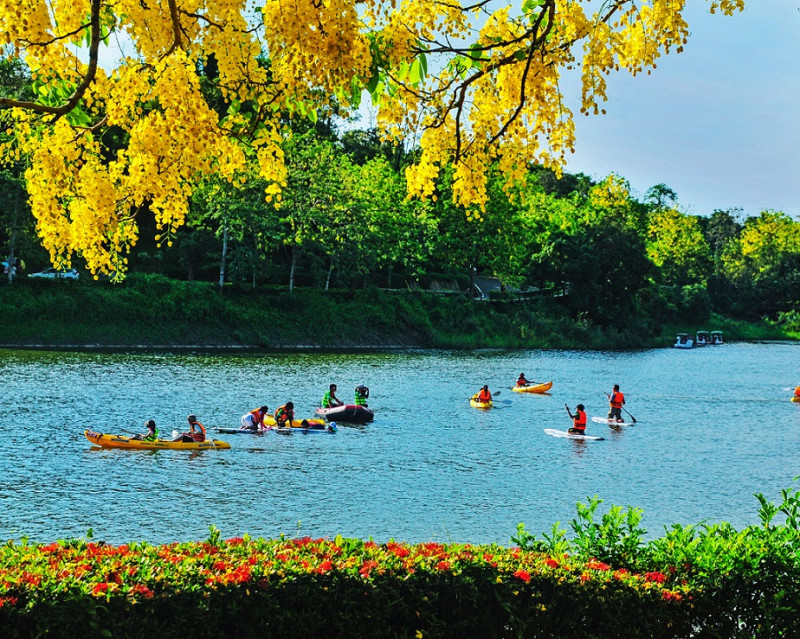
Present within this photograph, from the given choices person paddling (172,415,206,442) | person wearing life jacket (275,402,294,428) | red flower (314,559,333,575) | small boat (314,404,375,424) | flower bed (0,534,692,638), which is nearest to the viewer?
flower bed (0,534,692,638)

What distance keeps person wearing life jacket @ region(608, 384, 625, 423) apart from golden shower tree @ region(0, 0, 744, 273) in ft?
95.4

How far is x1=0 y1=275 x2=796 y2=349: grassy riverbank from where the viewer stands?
5916 cm

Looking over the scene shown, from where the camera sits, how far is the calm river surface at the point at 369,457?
21.2 m

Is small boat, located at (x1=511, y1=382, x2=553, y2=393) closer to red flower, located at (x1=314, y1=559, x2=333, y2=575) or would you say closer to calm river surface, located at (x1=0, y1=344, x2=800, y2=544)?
calm river surface, located at (x1=0, y1=344, x2=800, y2=544)

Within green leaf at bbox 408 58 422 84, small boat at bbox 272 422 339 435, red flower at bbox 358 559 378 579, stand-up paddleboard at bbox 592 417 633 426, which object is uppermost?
green leaf at bbox 408 58 422 84

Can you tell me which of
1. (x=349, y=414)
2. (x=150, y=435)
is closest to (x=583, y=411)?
(x=349, y=414)

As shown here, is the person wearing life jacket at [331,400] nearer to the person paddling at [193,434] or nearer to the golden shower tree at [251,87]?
the person paddling at [193,434]

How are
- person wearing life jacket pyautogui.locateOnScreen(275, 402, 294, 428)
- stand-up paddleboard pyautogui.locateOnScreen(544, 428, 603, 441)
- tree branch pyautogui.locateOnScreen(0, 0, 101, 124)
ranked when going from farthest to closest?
1. stand-up paddleboard pyautogui.locateOnScreen(544, 428, 603, 441)
2. person wearing life jacket pyautogui.locateOnScreen(275, 402, 294, 428)
3. tree branch pyautogui.locateOnScreen(0, 0, 101, 124)

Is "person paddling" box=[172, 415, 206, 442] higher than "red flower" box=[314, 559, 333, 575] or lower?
lower

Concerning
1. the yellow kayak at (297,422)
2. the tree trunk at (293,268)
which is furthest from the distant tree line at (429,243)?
the yellow kayak at (297,422)

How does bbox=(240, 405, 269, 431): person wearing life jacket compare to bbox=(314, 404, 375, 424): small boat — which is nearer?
bbox=(240, 405, 269, 431): person wearing life jacket

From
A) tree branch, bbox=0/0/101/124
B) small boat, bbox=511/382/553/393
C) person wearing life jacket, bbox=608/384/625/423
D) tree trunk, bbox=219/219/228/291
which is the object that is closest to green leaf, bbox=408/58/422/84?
tree branch, bbox=0/0/101/124

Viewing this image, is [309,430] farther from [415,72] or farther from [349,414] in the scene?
[415,72]

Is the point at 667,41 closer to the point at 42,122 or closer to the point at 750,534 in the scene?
the point at 750,534
